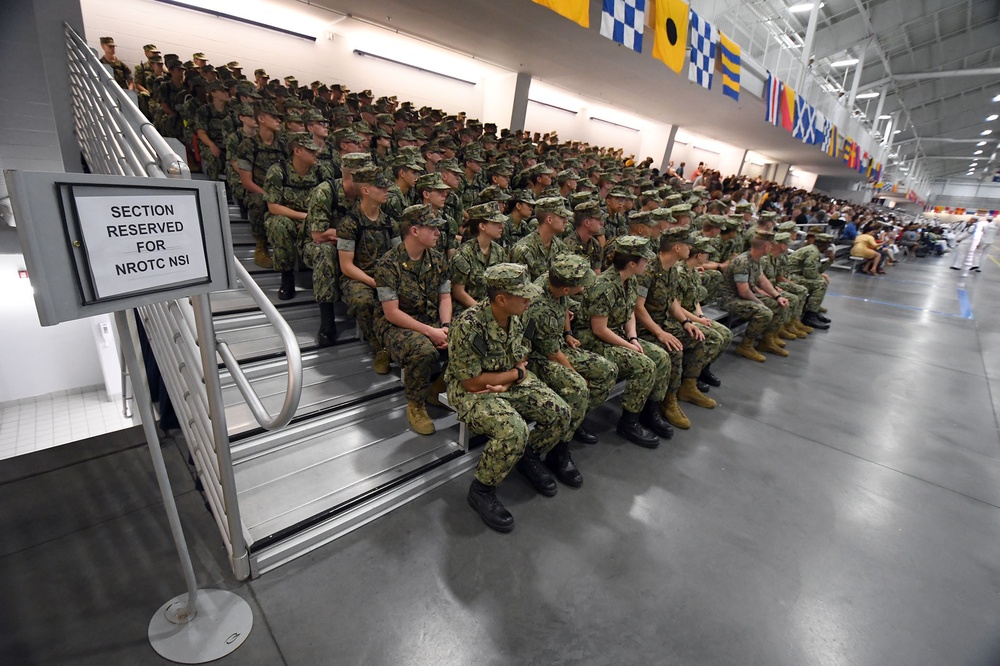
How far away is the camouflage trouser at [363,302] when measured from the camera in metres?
2.91

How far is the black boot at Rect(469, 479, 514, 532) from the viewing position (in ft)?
7.02

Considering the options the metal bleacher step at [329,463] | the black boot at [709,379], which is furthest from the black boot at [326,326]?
the black boot at [709,379]

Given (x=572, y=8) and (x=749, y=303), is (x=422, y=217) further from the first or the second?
(x=572, y=8)

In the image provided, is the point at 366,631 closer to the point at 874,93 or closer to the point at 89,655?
the point at 89,655

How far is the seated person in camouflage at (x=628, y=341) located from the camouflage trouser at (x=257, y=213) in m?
2.81

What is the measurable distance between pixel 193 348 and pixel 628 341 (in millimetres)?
2506

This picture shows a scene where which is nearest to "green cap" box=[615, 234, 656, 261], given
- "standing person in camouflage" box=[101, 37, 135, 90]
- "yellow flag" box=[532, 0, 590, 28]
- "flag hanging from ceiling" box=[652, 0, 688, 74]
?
"yellow flag" box=[532, 0, 590, 28]

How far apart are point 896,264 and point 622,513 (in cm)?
1610

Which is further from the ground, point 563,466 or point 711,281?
point 711,281

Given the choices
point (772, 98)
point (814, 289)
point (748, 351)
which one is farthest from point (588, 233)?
point (772, 98)

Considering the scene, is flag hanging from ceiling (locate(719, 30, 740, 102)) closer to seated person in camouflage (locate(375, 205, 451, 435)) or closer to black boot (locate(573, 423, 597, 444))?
seated person in camouflage (locate(375, 205, 451, 435))

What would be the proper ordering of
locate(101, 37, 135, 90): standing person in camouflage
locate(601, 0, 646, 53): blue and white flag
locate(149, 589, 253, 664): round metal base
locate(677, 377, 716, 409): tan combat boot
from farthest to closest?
locate(601, 0, 646, 53): blue and white flag → locate(101, 37, 135, 90): standing person in camouflage → locate(677, 377, 716, 409): tan combat boot → locate(149, 589, 253, 664): round metal base

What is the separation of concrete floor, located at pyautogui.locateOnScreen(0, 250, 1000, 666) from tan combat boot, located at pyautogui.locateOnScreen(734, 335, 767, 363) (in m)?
1.72

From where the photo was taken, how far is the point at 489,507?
7.16 feet
